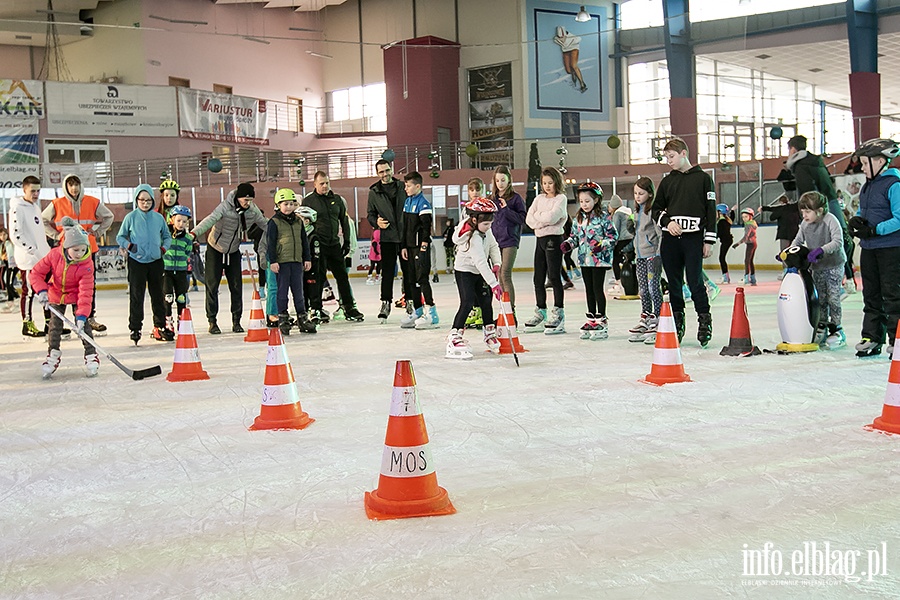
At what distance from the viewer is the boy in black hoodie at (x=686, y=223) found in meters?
6.44

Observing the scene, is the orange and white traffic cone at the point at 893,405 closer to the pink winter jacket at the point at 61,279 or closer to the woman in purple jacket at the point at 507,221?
the woman in purple jacket at the point at 507,221

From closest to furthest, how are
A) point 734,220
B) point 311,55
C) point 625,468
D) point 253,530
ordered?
point 253,530 < point 625,468 < point 734,220 < point 311,55

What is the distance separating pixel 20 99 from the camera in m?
24.9

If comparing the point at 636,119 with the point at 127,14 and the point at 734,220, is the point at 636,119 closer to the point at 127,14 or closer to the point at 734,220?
the point at 734,220

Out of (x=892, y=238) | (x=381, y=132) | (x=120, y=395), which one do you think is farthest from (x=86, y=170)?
(x=892, y=238)

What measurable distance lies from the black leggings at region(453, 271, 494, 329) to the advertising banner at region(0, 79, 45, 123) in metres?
22.3

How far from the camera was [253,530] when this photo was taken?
276 cm

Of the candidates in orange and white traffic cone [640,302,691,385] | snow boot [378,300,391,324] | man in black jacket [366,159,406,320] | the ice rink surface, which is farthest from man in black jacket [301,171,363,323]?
orange and white traffic cone [640,302,691,385]

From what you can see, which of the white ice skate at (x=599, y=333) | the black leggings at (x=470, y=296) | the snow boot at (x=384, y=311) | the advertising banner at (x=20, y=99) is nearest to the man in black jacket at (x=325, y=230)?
the snow boot at (x=384, y=311)

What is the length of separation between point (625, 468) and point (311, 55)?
31117 millimetres

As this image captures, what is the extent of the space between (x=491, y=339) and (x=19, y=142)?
878 inches

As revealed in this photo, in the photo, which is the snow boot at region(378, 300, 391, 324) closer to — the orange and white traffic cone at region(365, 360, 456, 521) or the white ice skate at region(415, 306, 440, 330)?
the white ice skate at region(415, 306, 440, 330)

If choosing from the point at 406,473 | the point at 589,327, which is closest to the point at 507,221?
the point at 589,327

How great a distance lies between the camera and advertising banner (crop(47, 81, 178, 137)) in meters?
25.5
